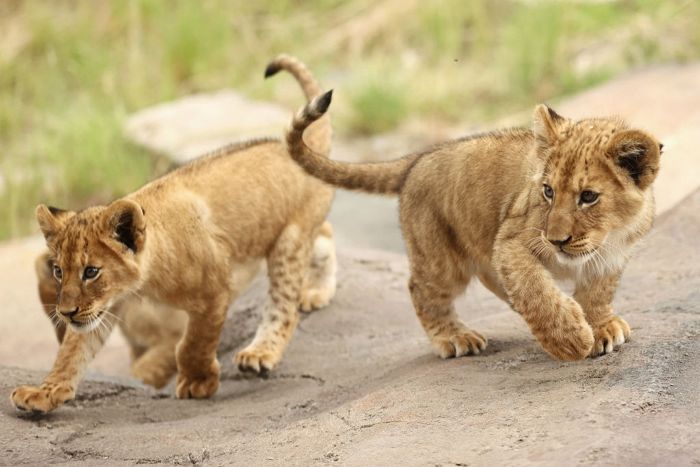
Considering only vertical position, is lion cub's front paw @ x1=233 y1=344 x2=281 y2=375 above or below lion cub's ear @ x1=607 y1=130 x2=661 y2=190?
below

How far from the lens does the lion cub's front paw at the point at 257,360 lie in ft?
20.9

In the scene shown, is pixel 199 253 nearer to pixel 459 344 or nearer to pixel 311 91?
pixel 459 344

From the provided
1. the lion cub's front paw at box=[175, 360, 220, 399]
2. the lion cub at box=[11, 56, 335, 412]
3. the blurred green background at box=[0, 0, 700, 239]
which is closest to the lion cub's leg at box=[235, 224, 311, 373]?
the lion cub at box=[11, 56, 335, 412]

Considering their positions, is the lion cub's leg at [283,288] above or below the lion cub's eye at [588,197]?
below

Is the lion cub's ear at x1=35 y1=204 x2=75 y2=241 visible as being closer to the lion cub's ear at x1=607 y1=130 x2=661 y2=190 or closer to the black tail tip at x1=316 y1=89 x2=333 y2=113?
the black tail tip at x1=316 y1=89 x2=333 y2=113

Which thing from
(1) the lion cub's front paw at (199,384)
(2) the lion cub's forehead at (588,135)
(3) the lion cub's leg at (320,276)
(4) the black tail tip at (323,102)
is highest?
(4) the black tail tip at (323,102)

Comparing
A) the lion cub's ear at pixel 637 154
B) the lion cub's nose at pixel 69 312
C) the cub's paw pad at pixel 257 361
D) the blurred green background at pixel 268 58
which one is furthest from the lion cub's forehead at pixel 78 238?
the blurred green background at pixel 268 58

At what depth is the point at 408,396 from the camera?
15.7 feet

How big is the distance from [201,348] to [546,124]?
2.28 metres

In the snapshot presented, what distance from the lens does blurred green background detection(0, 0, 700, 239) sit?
11.7 metres

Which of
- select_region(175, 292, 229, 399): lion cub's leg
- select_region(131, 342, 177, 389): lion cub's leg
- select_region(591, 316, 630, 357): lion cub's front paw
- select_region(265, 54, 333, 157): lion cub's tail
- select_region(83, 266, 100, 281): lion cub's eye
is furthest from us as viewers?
select_region(131, 342, 177, 389): lion cub's leg

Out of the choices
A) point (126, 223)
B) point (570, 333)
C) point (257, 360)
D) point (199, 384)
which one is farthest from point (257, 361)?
point (570, 333)

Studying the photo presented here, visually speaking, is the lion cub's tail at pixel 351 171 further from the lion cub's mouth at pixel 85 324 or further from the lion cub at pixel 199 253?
the lion cub's mouth at pixel 85 324

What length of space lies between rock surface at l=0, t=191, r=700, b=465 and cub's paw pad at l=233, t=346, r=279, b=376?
0.08 meters
